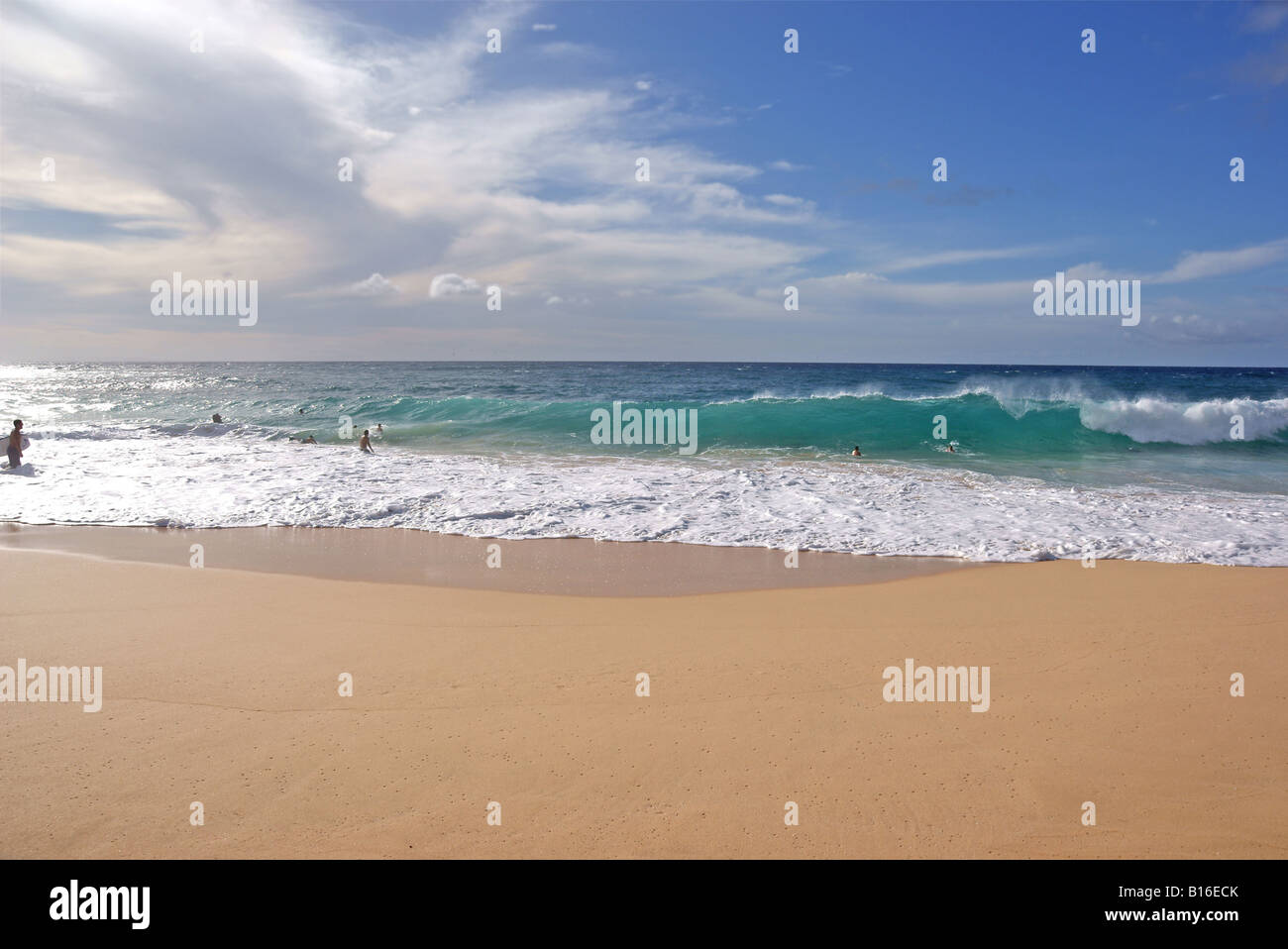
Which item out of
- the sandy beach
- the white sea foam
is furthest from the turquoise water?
the sandy beach

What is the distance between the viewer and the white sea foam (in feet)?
32.7

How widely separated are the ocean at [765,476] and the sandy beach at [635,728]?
334 centimetres

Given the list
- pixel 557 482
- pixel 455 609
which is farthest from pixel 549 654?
pixel 557 482

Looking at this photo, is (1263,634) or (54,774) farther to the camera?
(1263,634)

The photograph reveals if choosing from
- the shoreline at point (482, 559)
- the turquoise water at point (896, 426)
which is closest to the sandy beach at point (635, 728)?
the shoreline at point (482, 559)

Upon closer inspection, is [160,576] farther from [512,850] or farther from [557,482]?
[557,482]

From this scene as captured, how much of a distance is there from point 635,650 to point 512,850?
2534mm

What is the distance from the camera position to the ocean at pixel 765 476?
34.4ft

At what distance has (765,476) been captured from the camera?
49.9 feet

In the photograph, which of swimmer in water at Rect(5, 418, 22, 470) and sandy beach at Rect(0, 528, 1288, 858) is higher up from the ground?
swimmer in water at Rect(5, 418, 22, 470)

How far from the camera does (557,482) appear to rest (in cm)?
1434

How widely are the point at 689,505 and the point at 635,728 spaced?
7668 millimetres

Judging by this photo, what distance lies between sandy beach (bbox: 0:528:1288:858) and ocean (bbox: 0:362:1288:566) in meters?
3.34

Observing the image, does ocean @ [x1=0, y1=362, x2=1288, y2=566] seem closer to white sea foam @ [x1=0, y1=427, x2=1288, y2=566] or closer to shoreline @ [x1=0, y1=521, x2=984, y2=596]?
white sea foam @ [x1=0, y1=427, x2=1288, y2=566]
